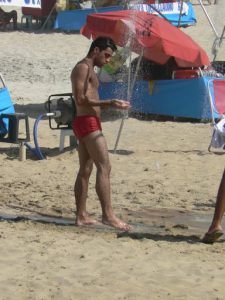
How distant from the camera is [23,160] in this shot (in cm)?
988

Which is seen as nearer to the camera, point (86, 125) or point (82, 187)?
point (86, 125)

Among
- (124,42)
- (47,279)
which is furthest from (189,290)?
(124,42)

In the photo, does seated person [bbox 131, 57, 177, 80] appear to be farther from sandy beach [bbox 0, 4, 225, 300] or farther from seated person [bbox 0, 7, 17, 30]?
seated person [bbox 0, 7, 17, 30]

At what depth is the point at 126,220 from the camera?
722 cm

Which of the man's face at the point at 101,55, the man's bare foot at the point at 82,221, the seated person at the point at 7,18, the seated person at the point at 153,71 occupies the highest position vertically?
the man's face at the point at 101,55

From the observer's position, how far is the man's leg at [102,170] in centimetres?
665

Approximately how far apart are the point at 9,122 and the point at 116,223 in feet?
12.5

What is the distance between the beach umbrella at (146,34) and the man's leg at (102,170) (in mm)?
4592

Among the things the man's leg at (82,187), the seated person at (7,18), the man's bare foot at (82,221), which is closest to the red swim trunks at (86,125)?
the man's leg at (82,187)

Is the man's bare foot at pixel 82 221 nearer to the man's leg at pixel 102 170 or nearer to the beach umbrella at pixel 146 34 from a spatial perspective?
the man's leg at pixel 102 170

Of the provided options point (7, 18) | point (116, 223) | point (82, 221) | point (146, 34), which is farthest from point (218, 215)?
point (7, 18)

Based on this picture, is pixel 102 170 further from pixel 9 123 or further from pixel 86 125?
pixel 9 123

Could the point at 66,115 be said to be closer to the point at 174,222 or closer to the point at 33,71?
the point at 174,222

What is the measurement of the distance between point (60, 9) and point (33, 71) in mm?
6786
